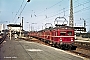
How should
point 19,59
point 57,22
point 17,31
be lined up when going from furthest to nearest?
point 17,31, point 57,22, point 19,59

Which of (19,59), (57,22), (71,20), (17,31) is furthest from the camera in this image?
(17,31)

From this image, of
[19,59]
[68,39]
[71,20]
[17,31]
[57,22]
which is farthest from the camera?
[17,31]

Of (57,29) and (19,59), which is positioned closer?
(19,59)

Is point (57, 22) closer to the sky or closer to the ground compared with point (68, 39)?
closer to the sky

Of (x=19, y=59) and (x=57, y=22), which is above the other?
(x=57, y=22)

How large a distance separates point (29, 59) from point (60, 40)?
39.0ft

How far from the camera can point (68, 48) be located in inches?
1052

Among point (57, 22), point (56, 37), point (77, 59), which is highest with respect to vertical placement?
point (57, 22)

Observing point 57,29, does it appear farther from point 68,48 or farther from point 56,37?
point 68,48

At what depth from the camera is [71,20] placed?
138 ft

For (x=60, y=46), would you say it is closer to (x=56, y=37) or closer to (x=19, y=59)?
(x=56, y=37)

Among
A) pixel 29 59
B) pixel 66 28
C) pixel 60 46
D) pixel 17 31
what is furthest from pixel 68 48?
pixel 17 31

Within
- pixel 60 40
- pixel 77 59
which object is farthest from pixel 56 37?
pixel 77 59

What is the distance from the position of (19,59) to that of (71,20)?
93.8ft
